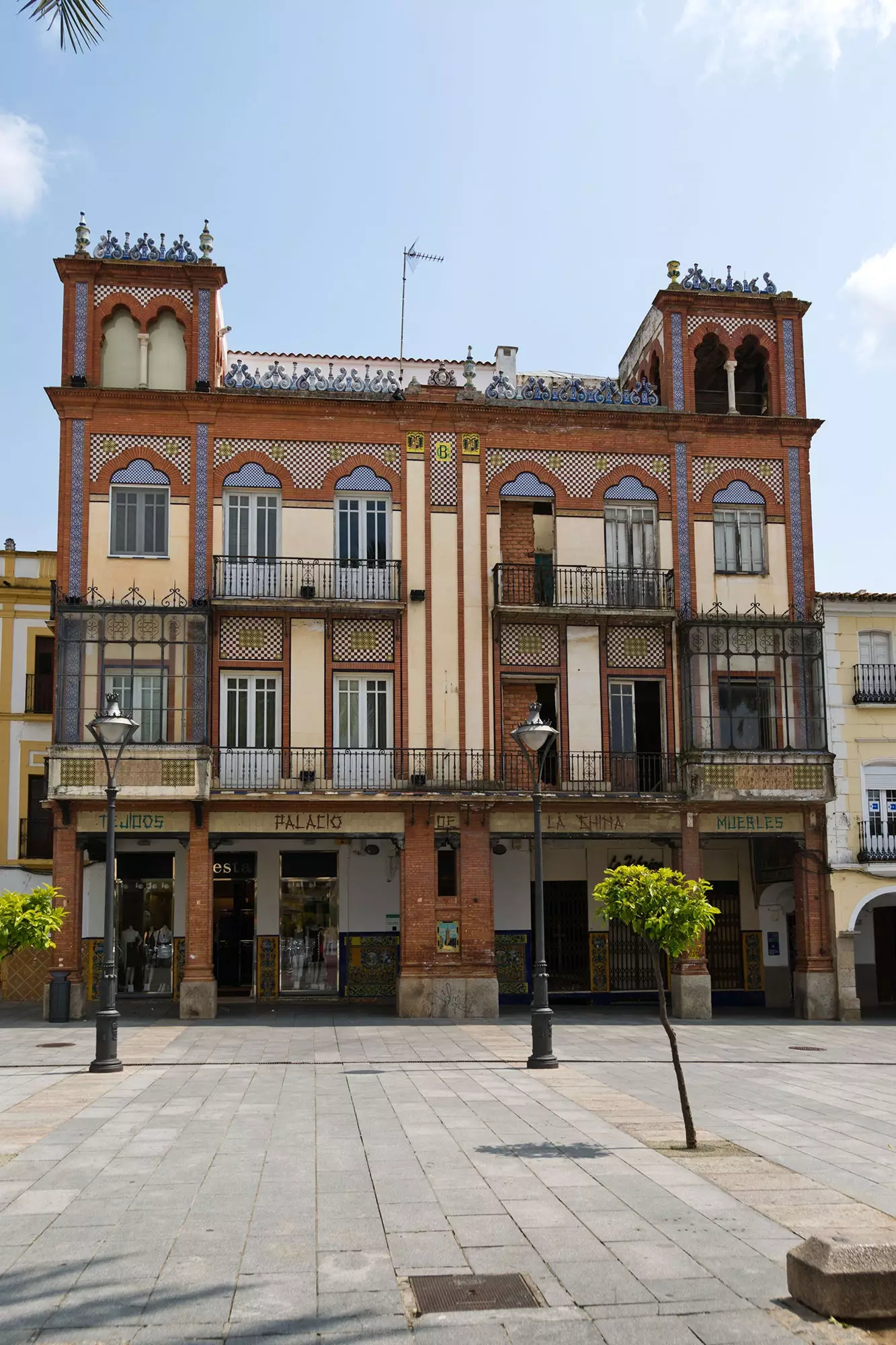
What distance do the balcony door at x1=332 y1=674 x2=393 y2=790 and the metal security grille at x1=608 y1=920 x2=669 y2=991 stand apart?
7.38 meters

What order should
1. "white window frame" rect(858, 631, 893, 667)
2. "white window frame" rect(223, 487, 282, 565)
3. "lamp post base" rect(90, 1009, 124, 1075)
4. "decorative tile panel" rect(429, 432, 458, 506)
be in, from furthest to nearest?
"white window frame" rect(858, 631, 893, 667), "decorative tile panel" rect(429, 432, 458, 506), "white window frame" rect(223, 487, 282, 565), "lamp post base" rect(90, 1009, 124, 1075)

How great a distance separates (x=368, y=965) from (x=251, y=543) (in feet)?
33.2

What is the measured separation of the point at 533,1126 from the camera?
13781 mm

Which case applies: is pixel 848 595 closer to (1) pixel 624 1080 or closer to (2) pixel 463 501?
(2) pixel 463 501

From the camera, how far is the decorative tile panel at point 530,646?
27.8 m

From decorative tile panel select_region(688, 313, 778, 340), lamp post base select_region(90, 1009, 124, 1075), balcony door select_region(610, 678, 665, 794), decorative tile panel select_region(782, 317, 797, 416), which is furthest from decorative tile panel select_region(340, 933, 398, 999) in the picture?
decorative tile panel select_region(688, 313, 778, 340)

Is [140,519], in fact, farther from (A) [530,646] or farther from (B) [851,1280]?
(B) [851,1280]

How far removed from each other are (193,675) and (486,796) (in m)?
6.62

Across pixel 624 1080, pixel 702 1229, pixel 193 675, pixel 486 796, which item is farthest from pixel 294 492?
pixel 702 1229

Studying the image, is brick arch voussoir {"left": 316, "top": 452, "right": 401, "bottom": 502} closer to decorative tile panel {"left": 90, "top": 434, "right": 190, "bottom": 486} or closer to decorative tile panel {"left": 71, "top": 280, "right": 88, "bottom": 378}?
decorative tile panel {"left": 90, "top": 434, "right": 190, "bottom": 486}

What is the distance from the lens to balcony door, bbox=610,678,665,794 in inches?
1091

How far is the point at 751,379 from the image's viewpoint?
30672 mm

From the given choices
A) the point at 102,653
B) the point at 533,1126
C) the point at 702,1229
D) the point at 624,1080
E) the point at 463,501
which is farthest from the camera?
the point at 463,501

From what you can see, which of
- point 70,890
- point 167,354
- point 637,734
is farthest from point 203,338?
point 637,734
